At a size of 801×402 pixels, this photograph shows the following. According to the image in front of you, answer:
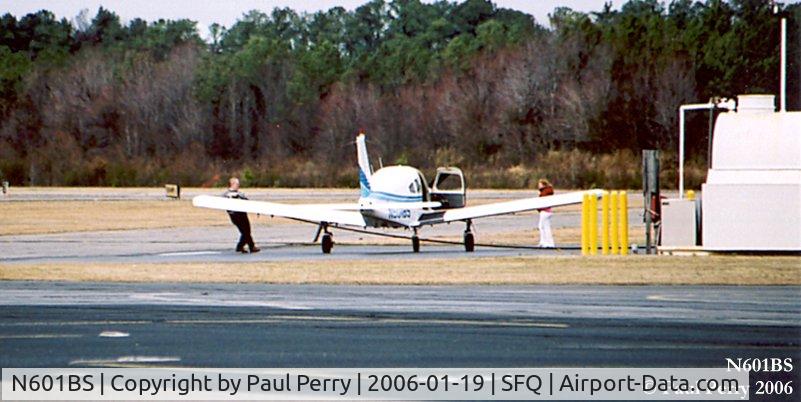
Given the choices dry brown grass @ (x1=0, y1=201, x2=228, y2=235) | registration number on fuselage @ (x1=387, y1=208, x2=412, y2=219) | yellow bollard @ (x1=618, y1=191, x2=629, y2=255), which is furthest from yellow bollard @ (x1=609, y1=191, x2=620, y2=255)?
dry brown grass @ (x1=0, y1=201, x2=228, y2=235)

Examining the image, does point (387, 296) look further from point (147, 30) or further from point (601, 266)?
point (147, 30)

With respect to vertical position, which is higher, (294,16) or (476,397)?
(294,16)

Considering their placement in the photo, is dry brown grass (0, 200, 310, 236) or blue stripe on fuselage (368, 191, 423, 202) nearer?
blue stripe on fuselage (368, 191, 423, 202)

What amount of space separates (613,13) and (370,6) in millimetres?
26392

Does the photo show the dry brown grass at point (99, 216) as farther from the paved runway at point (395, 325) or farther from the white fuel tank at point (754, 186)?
the paved runway at point (395, 325)

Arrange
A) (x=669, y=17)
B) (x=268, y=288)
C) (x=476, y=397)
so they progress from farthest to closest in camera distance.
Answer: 1. (x=669, y=17)
2. (x=268, y=288)
3. (x=476, y=397)

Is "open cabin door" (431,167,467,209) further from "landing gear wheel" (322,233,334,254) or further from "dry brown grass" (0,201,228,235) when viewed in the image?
"dry brown grass" (0,201,228,235)

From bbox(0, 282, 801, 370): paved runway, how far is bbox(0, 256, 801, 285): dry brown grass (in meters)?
1.36

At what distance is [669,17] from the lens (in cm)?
10069

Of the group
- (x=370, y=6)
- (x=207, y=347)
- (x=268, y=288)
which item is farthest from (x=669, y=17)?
(x=207, y=347)

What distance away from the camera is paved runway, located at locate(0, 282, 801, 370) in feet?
44.9

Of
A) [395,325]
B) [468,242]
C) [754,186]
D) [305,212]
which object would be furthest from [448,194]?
[395,325]

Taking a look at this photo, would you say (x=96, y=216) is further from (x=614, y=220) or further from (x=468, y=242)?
(x=614, y=220)

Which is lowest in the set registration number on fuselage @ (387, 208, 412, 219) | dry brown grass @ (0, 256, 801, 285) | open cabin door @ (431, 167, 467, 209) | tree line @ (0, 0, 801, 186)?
dry brown grass @ (0, 256, 801, 285)
